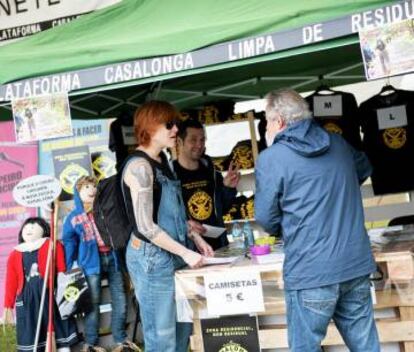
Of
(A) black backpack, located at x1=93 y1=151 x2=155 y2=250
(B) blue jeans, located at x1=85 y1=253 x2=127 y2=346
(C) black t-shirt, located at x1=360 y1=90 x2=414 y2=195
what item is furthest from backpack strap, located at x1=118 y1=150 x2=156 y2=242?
(C) black t-shirt, located at x1=360 y1=90 x2=414 y2=195

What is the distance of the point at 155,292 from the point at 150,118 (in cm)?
85

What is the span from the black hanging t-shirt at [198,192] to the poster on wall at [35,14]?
293 centimetres

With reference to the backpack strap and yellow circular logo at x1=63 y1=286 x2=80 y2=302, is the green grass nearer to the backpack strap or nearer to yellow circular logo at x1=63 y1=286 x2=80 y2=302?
yellow circular logo at x1=63 y1=286 x2=80 y2=302

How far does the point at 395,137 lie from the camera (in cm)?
521

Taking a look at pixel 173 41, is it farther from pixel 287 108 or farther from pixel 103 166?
pixel 103 166

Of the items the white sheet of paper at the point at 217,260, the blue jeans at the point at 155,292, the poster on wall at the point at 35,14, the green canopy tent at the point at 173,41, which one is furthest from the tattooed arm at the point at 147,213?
the poster on wall at the point at 35,14

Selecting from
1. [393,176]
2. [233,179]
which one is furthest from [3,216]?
[393,176]

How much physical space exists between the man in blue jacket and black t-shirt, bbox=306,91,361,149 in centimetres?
249

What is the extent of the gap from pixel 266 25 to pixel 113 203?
1.18 m

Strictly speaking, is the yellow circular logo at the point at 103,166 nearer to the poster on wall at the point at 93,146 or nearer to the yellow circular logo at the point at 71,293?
the poster on wall at the point at 93,146

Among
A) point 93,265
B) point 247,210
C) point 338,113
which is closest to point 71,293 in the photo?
point 93,265

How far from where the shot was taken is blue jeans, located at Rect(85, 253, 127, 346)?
529cm

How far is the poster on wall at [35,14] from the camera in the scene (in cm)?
660

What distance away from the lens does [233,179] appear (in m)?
4.53
